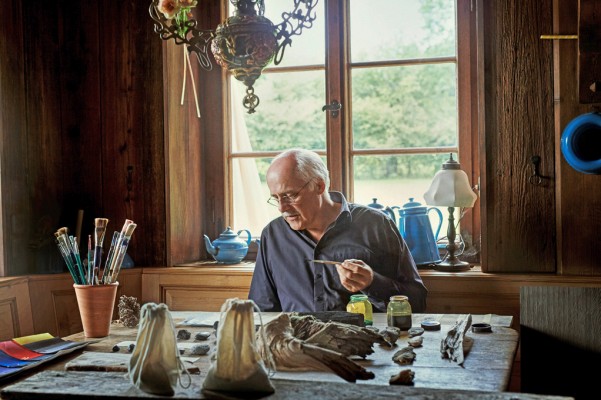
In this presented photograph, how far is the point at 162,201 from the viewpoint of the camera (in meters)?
3.76

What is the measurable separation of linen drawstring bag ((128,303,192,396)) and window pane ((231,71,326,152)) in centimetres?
261

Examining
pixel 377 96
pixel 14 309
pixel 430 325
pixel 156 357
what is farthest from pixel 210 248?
pixel 156 357

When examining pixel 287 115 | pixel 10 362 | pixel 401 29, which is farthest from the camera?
pixel 287 115

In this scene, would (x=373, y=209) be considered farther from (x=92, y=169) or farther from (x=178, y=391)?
(x=178, y=391)

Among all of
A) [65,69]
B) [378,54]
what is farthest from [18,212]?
[378,54]

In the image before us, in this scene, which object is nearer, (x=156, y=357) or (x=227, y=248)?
(x=156, y=357)

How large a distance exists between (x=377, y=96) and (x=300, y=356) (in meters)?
2.24

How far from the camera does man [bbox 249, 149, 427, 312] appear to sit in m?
3.08

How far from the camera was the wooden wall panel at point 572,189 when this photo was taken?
3127mm

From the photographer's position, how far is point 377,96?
148 inches

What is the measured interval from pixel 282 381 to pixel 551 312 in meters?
1.14

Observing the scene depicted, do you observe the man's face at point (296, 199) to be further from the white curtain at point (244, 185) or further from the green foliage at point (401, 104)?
the white curtain at point (244, 185)

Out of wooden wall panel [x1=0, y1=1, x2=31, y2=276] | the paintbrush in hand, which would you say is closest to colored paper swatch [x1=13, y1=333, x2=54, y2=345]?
the paintbrush in hand

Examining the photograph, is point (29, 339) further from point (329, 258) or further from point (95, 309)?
point (329, 258)
